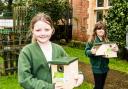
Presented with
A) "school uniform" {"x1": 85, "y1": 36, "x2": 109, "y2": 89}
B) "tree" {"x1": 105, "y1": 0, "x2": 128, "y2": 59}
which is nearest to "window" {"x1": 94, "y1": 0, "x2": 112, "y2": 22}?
"tree" {"x1": 105, "y1": 0, "x2": 128, "y2": 59}

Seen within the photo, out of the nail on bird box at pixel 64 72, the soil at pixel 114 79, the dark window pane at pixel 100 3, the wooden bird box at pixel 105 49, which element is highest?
the dark window pane at pixel 100 3

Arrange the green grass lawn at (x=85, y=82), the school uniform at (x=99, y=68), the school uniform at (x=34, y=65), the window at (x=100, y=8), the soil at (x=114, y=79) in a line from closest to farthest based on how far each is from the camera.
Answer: the school uniform at (x=34, y=65), the school uniform at (x=99, y=68), the green grass lawn at (x=85, y=82), the soil at (x=114, y=79), the window at (x=100, y=8)

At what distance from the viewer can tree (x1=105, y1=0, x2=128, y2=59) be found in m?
12.5

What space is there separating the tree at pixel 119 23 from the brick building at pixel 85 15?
213 centimetres

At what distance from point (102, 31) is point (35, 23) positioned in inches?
139

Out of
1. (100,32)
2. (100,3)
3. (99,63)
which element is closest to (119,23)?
(100,3)

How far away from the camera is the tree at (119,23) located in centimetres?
1247

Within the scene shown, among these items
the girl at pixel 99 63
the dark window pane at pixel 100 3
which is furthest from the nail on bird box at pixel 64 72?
the dark window pane at pixel 100 3

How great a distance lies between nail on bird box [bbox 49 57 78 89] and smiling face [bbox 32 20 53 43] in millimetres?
243

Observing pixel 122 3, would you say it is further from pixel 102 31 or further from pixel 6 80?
pixel 102 31

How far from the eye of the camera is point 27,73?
3225 mm

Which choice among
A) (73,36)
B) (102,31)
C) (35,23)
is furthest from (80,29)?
(35,23)

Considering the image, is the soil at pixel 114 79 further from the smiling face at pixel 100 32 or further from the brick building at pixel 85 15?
the brick building at pixel 85 15

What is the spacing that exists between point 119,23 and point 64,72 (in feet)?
32.3
